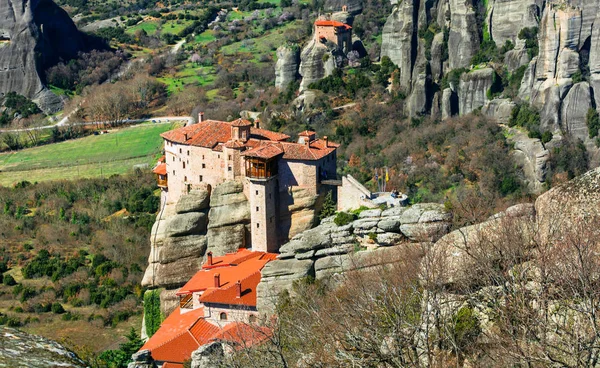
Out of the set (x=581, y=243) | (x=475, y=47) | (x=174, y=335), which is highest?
(x=581, y=243)

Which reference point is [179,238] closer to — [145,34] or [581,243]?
[581,243]

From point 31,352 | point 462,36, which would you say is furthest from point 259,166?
point 31,352

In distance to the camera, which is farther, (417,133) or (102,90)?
(102,90)

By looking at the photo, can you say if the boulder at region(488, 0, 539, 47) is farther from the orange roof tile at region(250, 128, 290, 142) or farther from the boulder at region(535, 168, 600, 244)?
the boulder at region(535, 168, 600, 244)

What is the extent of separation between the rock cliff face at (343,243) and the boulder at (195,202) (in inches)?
274

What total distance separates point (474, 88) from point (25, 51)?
64.2m

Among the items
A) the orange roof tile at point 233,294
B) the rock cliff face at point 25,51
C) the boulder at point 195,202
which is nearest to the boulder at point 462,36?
the boulder at point 195,202

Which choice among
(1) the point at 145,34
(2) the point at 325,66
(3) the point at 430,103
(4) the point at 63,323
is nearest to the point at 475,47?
(3) the point at 430,103

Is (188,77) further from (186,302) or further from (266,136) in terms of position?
(186,302)

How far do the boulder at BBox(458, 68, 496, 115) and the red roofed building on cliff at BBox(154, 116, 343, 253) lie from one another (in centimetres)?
2507

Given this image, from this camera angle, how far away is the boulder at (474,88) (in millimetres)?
68062

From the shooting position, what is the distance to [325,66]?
78688 millimetres

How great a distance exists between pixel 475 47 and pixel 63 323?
3945 cm

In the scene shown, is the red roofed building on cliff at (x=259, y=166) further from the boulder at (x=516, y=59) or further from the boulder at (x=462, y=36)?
the boulder at (x=462, y=36)
